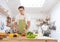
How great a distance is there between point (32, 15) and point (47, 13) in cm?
108

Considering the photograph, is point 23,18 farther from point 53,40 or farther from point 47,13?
point 47,13

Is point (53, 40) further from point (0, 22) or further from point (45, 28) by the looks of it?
point (45, 28)

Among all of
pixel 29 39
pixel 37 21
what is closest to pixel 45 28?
pixel 37 21

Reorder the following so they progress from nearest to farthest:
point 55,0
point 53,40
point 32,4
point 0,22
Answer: point 53,40 → point 0,22 → point 55,0 → point 32,4

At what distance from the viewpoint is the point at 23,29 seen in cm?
165

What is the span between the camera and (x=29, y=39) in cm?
108

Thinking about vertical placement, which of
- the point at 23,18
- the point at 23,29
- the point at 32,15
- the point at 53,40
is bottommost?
the point at 53,40

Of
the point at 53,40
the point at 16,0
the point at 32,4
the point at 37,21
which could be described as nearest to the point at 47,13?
the point at 37,21

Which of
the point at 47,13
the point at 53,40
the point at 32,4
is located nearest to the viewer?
the point at 53,40

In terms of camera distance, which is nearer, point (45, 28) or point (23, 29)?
point (23, 29)

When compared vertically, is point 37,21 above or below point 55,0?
below

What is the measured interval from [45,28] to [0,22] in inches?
82.9

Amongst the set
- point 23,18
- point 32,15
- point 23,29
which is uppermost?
point 32,15

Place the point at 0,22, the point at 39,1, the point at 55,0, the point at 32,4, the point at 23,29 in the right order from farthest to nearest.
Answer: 1. the point at 32,4
2. the point at 39,1
3. the point at 55,0
4. the point at 0,22
5. the point at 23,29
